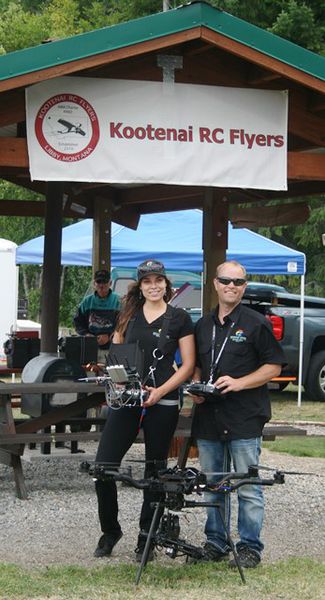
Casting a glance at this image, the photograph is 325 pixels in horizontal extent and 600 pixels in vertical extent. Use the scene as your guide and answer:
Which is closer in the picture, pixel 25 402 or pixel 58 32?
pixel 25 402

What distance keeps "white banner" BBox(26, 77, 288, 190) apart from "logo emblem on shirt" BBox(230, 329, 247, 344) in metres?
2.16

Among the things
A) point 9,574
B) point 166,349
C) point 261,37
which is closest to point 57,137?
point 261,37

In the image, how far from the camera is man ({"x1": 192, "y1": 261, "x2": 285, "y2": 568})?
6176mm

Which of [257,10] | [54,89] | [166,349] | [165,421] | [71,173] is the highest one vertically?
[257,10]

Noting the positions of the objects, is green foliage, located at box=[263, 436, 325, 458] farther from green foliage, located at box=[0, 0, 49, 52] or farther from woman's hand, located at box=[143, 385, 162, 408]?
green foliage, located at box=[0, 0, 49, 52]

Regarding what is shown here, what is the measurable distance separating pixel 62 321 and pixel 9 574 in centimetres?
2086

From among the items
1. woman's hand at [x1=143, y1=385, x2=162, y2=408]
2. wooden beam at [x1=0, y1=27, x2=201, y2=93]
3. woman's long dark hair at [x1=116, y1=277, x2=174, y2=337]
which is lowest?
woman's hand at [x1=143, y1=385, x2=162, y2=408]

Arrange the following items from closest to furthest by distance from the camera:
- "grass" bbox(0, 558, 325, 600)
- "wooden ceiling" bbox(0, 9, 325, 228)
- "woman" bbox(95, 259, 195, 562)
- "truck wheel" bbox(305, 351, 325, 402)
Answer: "grass" bbox(0, 558, 325, 600), "woman" bbox(95, 259, 195, 562), "wooden ceiling" bbox(0, 9, 325, 228), "truck wheel" bbox(305, 351, 325, 402)

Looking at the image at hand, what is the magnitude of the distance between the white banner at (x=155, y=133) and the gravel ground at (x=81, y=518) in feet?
7.86

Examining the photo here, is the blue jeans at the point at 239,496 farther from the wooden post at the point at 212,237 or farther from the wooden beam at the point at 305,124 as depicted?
the wooden post at the point at 212,237

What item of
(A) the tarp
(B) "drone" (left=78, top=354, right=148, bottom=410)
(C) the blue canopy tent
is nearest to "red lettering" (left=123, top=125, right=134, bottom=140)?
(B) "drone" (left=78, top=354, right=148, bottom=410)

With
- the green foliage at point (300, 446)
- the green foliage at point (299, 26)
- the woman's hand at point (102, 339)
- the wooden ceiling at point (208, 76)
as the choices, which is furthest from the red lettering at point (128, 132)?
the green foliage at point (299, 26)

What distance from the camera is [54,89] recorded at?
7898 mm

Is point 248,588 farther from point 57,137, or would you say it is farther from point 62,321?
point 62,321
